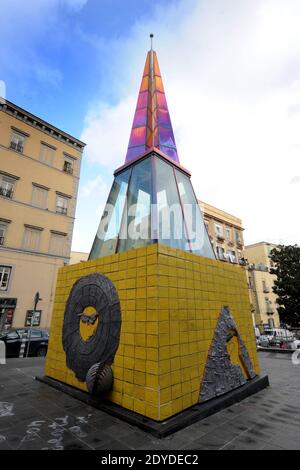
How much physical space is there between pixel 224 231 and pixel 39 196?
22.1m

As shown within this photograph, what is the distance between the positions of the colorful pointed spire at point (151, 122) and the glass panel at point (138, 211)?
2.37 ft

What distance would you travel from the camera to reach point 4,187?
18.7 metres

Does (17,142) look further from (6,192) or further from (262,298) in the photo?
(262,298)

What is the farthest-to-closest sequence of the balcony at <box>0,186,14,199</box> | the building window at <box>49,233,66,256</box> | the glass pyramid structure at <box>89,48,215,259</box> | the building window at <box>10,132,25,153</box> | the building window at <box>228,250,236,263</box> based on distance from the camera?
1. the building window at <box>228,250,236,263</box>
2. the building window at <box>49,233,66,256</box>
3. the building window at <box>10,132,25,153</box>
4. the balcony at <box>0,186,14,199</box>
5. the glass pyramid structure at <box>89,48,215,259</box>

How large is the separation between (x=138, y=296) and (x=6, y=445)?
8.88 ft

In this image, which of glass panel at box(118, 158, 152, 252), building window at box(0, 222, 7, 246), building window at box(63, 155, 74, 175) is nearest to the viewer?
glass panel at box(118, 158, 152, 252)

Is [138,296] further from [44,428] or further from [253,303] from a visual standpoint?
[253,303]

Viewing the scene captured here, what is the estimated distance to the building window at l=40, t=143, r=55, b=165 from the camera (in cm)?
Answer: 2158

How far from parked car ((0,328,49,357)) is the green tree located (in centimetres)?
1967

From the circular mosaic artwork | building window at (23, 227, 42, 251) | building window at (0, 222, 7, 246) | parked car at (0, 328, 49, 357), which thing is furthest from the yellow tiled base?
building window at (23, 227, 42, 251)

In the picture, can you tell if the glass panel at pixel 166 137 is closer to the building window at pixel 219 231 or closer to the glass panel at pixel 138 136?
the glass panel at pixel 138 136

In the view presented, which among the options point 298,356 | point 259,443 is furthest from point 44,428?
point 298,356

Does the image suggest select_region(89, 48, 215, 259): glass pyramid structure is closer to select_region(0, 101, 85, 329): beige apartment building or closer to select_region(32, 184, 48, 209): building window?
select_region(0, 101, 85, 329): beige apartment building

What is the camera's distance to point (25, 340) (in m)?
11.3
